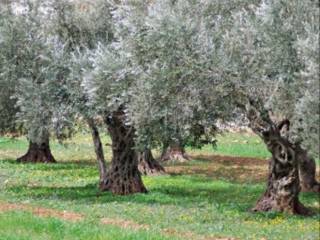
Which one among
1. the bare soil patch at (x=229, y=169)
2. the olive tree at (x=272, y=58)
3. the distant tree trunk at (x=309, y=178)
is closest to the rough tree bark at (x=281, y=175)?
the olive tree at (x=272, y=58)

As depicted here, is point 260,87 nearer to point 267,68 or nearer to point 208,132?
point 267,68

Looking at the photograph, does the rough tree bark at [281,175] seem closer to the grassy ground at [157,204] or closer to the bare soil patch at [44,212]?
the grassy ground at [157,204]

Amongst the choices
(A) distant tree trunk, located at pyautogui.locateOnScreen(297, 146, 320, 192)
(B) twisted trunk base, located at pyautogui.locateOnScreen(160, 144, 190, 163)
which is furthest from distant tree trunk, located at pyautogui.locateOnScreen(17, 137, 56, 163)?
(A) distant tree trunk, located at pyautogui.locateOnScreen(297, 146, 320, 192)

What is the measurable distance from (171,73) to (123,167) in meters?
6.79

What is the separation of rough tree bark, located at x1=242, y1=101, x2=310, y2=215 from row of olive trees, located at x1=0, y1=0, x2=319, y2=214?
0.08 feet

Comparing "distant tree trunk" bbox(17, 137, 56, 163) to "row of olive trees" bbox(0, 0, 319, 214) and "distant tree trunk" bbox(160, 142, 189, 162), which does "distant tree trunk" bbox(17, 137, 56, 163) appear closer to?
"distant tree trunk" bbox(160, 142, 189, 162)

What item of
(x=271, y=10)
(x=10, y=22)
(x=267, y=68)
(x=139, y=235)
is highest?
(x=10, y=22)

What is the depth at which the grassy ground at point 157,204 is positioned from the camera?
1196cm

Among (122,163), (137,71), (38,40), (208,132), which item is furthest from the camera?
(122,163)

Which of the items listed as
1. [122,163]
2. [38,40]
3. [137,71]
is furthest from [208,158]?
[137,71]

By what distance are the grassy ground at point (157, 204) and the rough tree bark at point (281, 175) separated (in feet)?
1.64

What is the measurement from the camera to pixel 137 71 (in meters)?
13.7

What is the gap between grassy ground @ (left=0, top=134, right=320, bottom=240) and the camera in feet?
39.2

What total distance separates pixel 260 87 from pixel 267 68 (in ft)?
1.44
